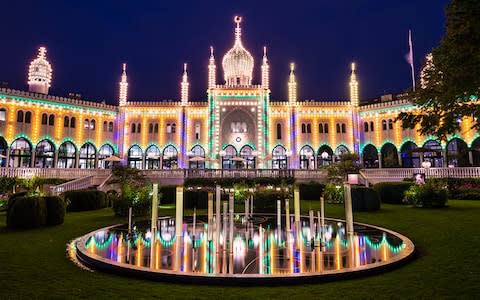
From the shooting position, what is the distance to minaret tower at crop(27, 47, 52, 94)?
46500 mm

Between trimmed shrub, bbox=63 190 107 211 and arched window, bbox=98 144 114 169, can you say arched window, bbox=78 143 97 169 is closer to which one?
arched window, bbox=98 144 114 169

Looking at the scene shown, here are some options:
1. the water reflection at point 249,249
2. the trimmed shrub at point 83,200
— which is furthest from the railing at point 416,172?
the trimmed shrub at point 83,200

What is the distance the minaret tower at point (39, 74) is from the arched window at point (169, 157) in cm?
2034

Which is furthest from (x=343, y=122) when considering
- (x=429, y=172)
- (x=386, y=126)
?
(x=429, y=172)

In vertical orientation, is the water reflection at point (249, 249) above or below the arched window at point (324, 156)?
below

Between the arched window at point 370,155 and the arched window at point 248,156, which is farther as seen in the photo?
the arched window at point 370,155

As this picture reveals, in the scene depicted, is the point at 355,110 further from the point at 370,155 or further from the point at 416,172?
the point at 416,172

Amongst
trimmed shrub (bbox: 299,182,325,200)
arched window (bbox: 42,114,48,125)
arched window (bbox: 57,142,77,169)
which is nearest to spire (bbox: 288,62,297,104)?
trimmed shrub (bbox: 299,182,325,200)

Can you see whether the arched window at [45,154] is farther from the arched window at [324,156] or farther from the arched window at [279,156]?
the arched window at [324,156]

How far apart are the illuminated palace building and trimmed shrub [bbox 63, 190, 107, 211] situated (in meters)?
23.2

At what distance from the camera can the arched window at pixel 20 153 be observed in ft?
132

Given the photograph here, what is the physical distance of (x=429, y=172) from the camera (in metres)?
27.9

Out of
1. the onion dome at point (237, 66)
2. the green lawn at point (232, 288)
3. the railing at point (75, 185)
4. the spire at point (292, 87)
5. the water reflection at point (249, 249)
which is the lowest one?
the green lawn at point (232, 288)

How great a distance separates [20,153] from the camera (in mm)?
40781
